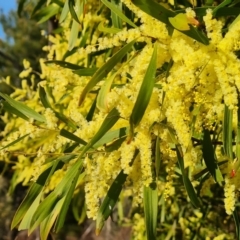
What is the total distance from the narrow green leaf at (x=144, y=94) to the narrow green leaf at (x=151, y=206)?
202 mm

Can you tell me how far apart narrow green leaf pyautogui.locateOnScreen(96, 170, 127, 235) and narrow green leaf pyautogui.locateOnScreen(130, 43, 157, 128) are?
202 mm

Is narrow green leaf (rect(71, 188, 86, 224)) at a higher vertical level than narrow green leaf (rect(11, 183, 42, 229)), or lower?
higher

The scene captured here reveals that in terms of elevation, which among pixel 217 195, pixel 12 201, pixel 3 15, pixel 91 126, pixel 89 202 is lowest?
pixel 89 202

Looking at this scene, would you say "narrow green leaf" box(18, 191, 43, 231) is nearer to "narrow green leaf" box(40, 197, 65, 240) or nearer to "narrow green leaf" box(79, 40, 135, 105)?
"narrow green leaf" box(40, 197, 65, 240)

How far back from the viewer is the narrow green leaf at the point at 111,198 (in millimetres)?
1037

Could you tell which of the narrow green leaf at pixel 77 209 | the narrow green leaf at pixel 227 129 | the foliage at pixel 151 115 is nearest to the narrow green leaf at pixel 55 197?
the foliage at pixel 151 115

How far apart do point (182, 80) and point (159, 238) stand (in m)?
1.84

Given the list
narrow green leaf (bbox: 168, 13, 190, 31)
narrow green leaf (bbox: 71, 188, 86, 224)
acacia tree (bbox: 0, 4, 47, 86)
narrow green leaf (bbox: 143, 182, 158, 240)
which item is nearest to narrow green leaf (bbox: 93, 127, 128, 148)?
narrow green leaf (bbox: 143, 182, 158, 240)

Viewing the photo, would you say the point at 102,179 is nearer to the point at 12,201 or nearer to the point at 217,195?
the point at 217,195

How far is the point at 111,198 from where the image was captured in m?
1.07

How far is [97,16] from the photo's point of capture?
1628 mm

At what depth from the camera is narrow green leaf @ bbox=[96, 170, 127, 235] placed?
1.04 metres

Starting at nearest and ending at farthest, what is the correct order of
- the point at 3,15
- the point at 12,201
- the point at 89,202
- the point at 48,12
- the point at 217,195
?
the point at 89,202
the point at 48,12
the point at 217,195
the point at 12,201
the point at 3,15

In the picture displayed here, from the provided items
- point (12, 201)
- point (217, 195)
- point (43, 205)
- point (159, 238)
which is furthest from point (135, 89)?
point (12, 201)
